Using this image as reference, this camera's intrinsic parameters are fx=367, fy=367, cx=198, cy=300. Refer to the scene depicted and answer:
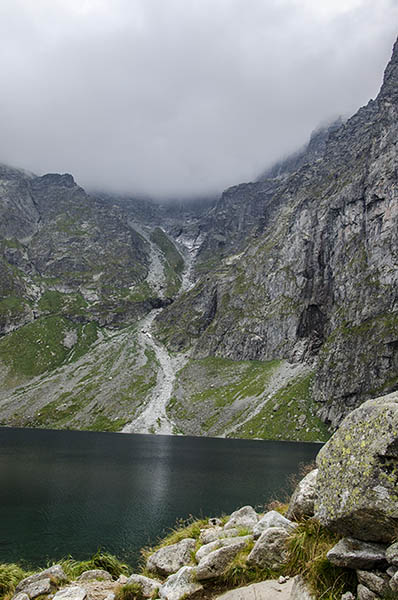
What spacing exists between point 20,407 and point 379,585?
210 metres

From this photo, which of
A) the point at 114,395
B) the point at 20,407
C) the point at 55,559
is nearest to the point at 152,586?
the point at 55,559

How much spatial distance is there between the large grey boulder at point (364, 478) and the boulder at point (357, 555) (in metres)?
0.22

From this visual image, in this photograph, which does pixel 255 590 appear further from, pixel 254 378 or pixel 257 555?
pixel 254 378

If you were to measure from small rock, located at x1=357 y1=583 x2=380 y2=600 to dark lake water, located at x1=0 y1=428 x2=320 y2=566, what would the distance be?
2781 cm

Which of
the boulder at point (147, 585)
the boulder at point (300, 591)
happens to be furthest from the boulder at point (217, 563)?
the boulder at point (300, 591)

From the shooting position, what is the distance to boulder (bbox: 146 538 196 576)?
14172mm

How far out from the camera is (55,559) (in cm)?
2983

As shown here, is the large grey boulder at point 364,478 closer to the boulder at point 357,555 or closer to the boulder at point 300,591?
the boulder at point 357,555

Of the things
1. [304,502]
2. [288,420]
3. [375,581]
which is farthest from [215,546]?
[288,420]

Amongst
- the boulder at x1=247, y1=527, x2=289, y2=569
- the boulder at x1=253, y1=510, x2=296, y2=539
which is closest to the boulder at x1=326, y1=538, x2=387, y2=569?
the boulder at x1=247, y1=527, x2=289, y2=569

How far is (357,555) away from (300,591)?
5.08ft

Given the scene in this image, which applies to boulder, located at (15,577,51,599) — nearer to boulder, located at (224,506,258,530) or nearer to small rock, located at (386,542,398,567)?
boulder, located at (224,506,258,530)

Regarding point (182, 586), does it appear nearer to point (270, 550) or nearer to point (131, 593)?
point (270, 550)

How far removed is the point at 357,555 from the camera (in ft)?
25.2
